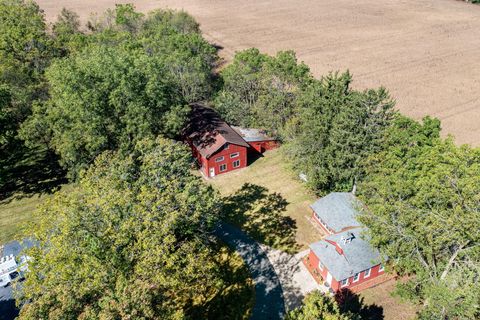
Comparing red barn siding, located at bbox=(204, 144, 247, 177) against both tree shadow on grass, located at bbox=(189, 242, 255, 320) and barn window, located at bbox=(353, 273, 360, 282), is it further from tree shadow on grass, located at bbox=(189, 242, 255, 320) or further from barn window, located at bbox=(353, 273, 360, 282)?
barn window, located at bbox=(353, 273, 360, 282)

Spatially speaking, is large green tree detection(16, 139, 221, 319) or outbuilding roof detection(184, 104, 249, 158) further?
outbuilding roof detection(184, 104, 249, 158)

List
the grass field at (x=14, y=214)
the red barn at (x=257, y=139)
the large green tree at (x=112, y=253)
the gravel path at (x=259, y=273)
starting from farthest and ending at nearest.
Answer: the red barn at (x=257, y=139) → the grass field at (x=14, y=214) → the gravel path at (x=259, y=273) → the large green tree at (x=112, y=253)

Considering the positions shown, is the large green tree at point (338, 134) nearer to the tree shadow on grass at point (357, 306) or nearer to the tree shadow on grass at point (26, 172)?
the tree shadow on grass at point (357, 306)

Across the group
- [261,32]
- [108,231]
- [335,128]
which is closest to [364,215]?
[335,128]

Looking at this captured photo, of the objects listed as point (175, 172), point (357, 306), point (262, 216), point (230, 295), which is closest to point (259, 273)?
point (230, 295)

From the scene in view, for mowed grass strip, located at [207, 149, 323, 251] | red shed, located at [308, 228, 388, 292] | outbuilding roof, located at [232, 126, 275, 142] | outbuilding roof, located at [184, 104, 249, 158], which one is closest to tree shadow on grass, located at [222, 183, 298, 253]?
mowed grass strip, located at [207, 149, 323, 251]

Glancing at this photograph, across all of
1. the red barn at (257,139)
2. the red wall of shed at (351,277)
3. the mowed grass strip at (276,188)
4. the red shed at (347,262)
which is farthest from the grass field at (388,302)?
the red barn at (257,139)
